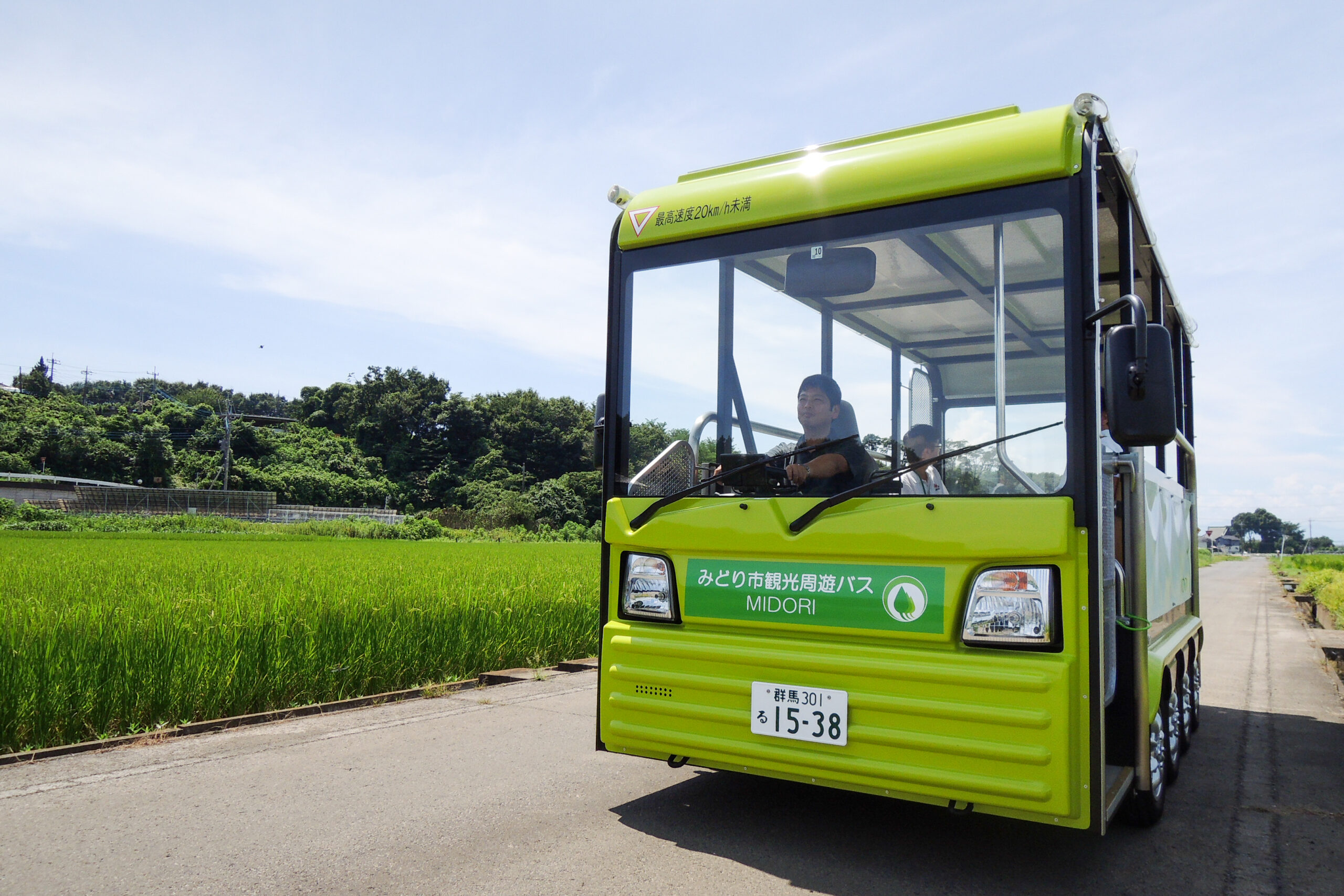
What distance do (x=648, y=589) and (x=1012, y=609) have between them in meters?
1.58

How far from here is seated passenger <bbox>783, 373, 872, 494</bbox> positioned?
12.3ft

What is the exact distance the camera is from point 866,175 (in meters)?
3.84

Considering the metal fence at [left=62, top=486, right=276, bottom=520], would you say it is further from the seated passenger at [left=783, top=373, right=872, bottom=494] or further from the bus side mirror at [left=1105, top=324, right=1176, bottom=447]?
the bus side mirror at [left=1105, top=324, right=1176, bottom=447]

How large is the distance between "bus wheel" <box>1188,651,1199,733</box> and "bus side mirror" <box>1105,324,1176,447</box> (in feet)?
12.8

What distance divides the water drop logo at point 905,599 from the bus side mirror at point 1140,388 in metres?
0.87

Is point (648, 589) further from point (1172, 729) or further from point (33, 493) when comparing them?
point (33, 493)

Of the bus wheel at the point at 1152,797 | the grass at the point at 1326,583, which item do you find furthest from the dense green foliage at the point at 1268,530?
the bus wheel at the point at 1152,797

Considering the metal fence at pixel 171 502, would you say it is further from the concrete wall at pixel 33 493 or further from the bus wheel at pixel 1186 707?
the bus wheel at pixel 1186 707

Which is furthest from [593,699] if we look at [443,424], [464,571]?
[443,424]

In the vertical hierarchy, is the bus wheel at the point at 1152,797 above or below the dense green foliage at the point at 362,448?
below

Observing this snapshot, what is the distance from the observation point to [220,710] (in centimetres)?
615

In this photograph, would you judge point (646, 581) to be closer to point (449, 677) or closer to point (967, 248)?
point (967, 248)

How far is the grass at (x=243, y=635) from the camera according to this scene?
553 cm

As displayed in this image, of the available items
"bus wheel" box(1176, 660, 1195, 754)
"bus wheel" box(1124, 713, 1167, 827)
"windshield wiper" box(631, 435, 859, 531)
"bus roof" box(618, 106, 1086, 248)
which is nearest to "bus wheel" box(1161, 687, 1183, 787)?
"bus wheel" box(1176, 660, 1195, 754)
